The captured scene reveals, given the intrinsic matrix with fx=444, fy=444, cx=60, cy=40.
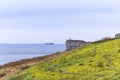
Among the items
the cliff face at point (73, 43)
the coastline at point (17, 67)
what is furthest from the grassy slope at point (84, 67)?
the cliff face at point (73, 43)

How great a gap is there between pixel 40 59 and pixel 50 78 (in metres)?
15.4

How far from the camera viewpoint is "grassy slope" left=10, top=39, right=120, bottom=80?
32494mm

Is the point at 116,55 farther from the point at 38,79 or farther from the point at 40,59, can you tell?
the point at 40,59

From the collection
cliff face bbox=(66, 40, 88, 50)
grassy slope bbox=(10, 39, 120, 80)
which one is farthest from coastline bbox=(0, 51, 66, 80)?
cliff face bbox=(66, 40, 88, 50)

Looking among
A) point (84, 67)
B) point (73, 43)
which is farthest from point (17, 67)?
point (73, 43)

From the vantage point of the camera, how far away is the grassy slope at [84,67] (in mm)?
32494

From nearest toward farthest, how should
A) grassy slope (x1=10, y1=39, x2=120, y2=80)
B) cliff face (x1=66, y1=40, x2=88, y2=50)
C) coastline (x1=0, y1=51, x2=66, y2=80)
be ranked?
grassy slope (x1=10, y1=39, x2=120, y2=80) → coastline (x1=0, y1=51, x2=66, y2=80) → cliff face (x1=66, y1=40, x2=88, y2=50)

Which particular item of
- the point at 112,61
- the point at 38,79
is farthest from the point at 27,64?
the point at 112,61

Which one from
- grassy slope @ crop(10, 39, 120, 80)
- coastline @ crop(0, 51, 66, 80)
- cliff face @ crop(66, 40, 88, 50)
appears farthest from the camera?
cliff face @ crop(66, 40, 88, 50)

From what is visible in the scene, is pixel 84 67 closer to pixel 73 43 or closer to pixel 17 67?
pixel 17 67

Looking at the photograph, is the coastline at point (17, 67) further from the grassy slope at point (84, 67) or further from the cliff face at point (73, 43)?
the cliff face at point (73, 43)

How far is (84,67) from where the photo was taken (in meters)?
35.2

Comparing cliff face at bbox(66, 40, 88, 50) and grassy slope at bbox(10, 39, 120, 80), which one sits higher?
cliff face at bbox(66, 40, 88, 50)

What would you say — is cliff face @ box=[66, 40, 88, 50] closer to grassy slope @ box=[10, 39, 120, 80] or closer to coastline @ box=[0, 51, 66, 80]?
coastline @ box=[0, 51, 66, 80]
